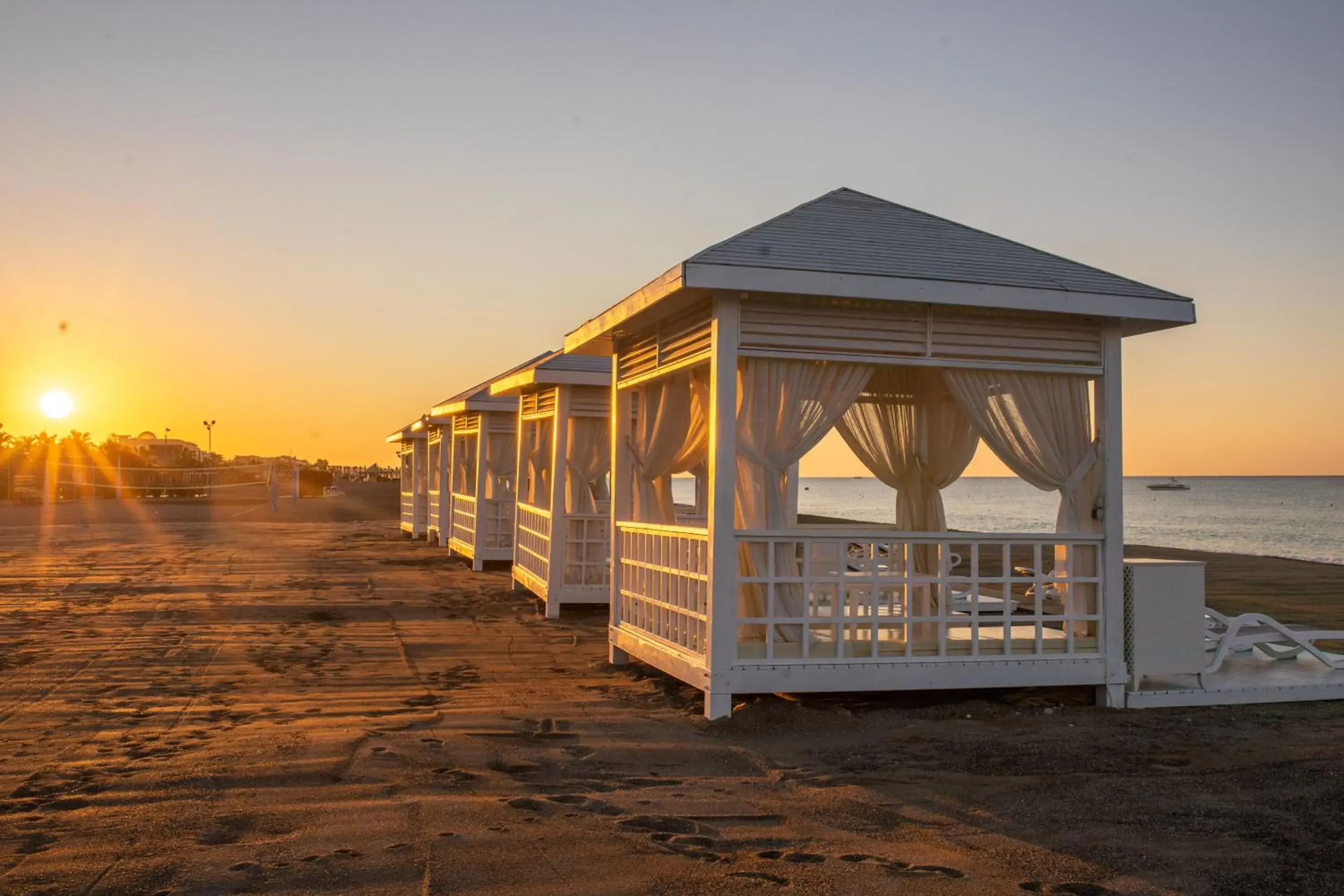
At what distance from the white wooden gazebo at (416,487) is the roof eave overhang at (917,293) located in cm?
2032

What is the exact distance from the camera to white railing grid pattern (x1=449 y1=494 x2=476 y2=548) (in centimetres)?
2002

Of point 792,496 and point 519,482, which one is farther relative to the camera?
point 519,482

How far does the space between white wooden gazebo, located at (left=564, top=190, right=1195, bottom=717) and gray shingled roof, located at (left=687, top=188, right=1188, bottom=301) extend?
0.07 ft

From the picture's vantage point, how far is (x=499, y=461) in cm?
1919

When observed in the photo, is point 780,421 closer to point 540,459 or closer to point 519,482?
point 540,459

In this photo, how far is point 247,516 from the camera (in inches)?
1416

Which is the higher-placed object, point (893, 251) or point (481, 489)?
point (893, 251)

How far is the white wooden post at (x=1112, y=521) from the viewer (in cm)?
801

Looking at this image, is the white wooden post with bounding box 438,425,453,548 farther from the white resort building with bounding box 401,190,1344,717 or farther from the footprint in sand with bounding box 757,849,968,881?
the footprint in sand with bounding box 757,849,968,881

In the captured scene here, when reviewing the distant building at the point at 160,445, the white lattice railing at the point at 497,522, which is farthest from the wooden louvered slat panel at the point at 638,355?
the distant building at the point at 160,445

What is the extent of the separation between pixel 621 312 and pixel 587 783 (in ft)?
13.1

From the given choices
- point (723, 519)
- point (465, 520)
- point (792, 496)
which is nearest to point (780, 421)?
point (723, 519)

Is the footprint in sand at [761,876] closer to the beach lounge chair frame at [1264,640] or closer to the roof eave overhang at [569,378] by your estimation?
the beach lounge chair frame at [1264,640]

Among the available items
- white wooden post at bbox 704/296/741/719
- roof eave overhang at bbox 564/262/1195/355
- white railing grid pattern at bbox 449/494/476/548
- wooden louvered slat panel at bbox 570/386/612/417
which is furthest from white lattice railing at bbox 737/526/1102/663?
white railing grid pattern at bbox 449/494/476/548
